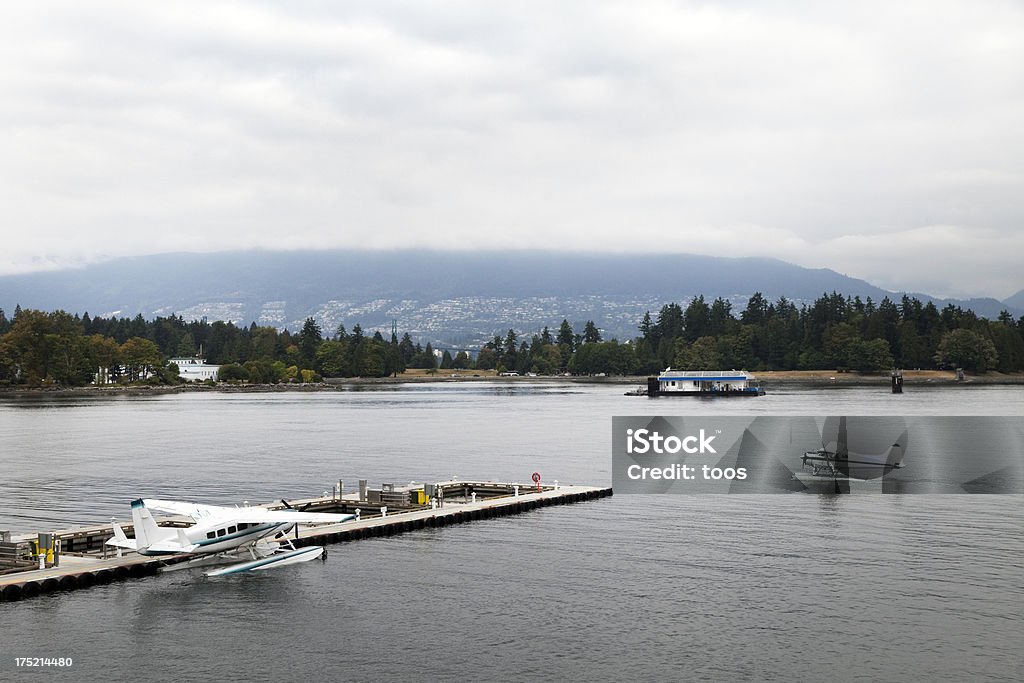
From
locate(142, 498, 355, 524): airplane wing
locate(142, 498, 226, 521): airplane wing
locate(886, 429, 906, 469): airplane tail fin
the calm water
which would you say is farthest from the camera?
locate(886, 429, 906, 469): airplane tail fin

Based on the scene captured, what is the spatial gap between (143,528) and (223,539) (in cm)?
335

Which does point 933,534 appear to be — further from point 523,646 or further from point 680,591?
point 523,646

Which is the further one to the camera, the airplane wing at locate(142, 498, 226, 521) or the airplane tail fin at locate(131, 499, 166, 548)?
the airplane wing at locate(142, 498, 226, 521)

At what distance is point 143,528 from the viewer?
43.0 meters

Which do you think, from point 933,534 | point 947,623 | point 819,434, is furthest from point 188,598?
point 819,434

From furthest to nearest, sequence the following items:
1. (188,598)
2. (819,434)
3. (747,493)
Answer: (819,434) → (747,493) → (188,598)

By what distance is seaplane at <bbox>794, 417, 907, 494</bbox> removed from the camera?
75.1 metres

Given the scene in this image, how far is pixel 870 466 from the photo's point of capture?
82625 mm

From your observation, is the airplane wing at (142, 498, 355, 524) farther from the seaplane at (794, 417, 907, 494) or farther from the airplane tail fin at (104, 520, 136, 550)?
the seaplane at (794, 417, 907, 494)

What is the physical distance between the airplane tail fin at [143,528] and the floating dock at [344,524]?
113 cm

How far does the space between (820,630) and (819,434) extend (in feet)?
269
